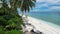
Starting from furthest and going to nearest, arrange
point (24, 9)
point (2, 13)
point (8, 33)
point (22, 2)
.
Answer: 1. point (24, 9)
2. point (22, 2)
3. point (2, 13)
4. point (8, 33)

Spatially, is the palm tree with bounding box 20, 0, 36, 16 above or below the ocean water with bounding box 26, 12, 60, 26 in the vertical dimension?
above

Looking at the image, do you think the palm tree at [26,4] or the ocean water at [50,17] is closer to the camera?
the palm tree at [26,4]

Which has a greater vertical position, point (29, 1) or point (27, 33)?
point (29, 1)

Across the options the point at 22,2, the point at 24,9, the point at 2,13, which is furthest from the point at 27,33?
the point at 24,9

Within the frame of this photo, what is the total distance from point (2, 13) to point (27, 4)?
960 cm

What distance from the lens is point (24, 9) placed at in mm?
36656

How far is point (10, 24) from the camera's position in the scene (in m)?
21.3

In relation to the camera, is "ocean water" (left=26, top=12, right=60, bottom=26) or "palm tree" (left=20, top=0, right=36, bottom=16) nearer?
"palm tree" (left=20, top=0, right=36, bottom=16)

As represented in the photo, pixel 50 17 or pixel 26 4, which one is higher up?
pixel 26 4

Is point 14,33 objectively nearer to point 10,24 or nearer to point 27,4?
point 10,24

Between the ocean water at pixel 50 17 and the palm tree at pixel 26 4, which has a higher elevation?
the palm tree at pixel 26 4

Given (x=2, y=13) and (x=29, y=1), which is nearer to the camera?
(x=2, y=13)

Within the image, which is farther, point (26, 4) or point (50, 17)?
point (50, 17)

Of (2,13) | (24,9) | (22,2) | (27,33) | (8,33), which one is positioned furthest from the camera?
(24,9)
